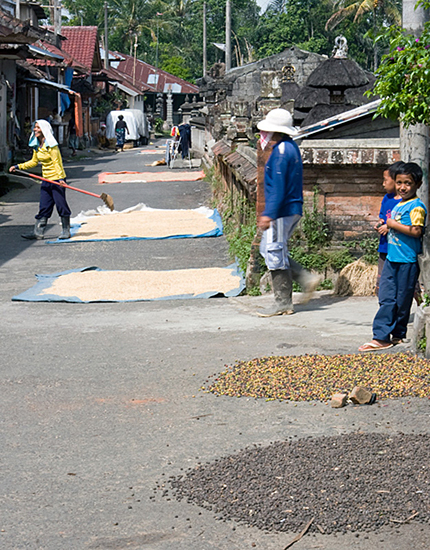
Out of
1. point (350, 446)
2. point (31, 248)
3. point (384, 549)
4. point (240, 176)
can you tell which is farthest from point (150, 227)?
point (384, 549)

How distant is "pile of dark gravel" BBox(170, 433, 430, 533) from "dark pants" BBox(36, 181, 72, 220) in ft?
28.6

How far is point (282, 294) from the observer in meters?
7.44

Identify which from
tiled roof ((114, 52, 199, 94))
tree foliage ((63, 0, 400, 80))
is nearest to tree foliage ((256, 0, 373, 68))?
tree foliage ((63, 0, 400, 80))

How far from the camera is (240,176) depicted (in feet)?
35.3

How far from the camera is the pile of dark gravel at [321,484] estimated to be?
3.37 meters

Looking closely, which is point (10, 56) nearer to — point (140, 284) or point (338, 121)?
point (140, 284)

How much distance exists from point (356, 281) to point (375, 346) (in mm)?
2408

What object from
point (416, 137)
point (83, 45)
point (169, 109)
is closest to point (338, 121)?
point (416, 137)

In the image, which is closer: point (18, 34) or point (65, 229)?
point (65, 229)

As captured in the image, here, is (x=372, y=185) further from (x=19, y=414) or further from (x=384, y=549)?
(x=384, y=549)

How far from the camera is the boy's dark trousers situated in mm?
5883

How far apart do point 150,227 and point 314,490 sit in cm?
1047

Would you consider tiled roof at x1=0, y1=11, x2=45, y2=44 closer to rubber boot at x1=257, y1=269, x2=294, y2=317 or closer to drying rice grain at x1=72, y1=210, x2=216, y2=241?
drying rice grain at x1=72, y1=210, x2=216, y2=241

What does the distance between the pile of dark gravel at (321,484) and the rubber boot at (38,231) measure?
29.6ft
